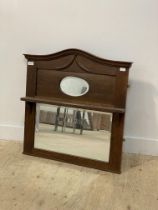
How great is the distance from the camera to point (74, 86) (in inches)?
98.5

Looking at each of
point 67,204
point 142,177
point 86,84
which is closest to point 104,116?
point 86,84

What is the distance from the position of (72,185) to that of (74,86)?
34.2 inches

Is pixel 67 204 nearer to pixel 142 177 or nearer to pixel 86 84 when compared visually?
pixel 142 177

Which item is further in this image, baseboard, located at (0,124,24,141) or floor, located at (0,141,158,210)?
baseboard, located at (0,124,24,141)

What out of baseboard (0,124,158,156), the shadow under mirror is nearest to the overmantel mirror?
the shadow under mirror

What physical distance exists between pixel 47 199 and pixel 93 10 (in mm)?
1734

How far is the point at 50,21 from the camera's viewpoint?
8.96ft

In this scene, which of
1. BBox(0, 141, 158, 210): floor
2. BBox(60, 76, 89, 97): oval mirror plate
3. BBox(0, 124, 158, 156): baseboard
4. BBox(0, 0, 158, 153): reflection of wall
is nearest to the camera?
BBox(0, 141, 158, 210): floor

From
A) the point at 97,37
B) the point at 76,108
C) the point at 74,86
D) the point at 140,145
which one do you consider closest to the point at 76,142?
the point at 76,108

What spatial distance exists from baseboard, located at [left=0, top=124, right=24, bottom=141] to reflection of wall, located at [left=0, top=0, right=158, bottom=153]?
1.31ft

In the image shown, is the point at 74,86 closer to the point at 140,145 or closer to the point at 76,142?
the point at 76,142

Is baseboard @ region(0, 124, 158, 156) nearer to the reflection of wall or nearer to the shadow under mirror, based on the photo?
the reflection of wall

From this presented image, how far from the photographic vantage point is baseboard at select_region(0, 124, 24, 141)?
9.71 feet

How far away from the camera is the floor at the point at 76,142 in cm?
245
